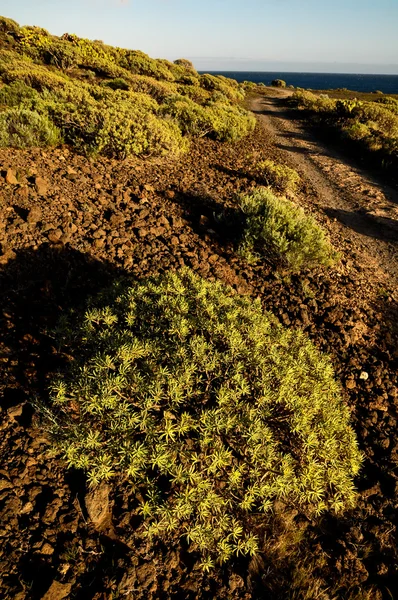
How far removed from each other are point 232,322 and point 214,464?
1099mm

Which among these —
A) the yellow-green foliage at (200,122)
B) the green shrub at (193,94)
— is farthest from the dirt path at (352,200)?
the green shrub at (193,94)

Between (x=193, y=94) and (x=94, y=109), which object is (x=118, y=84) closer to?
(x=193, y=94)

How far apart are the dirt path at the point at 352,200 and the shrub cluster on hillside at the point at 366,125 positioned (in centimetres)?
126

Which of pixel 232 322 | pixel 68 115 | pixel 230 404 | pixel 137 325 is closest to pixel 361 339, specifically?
pixel 232 322

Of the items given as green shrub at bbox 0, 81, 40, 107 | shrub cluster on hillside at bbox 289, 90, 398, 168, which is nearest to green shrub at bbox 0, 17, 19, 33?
green shrub at bbox 0, 81, 40, 107

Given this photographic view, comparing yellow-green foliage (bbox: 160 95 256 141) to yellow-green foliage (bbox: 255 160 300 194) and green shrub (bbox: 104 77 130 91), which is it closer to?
yellow-green foliage (bbox: 255 160 300 194)

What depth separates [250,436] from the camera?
6.95 feet

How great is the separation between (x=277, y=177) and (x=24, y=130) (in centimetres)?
616

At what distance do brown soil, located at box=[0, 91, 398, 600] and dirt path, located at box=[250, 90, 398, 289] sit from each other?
7 centimetres

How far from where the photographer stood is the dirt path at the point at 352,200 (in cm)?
680

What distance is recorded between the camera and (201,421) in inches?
82.9

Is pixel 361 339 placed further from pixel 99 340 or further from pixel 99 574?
pixel 99 574

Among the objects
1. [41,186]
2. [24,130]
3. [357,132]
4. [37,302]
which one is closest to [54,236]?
[37,302]

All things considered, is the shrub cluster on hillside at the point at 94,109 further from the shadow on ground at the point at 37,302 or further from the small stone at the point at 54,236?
the shadow on ground at the point at 37,302
